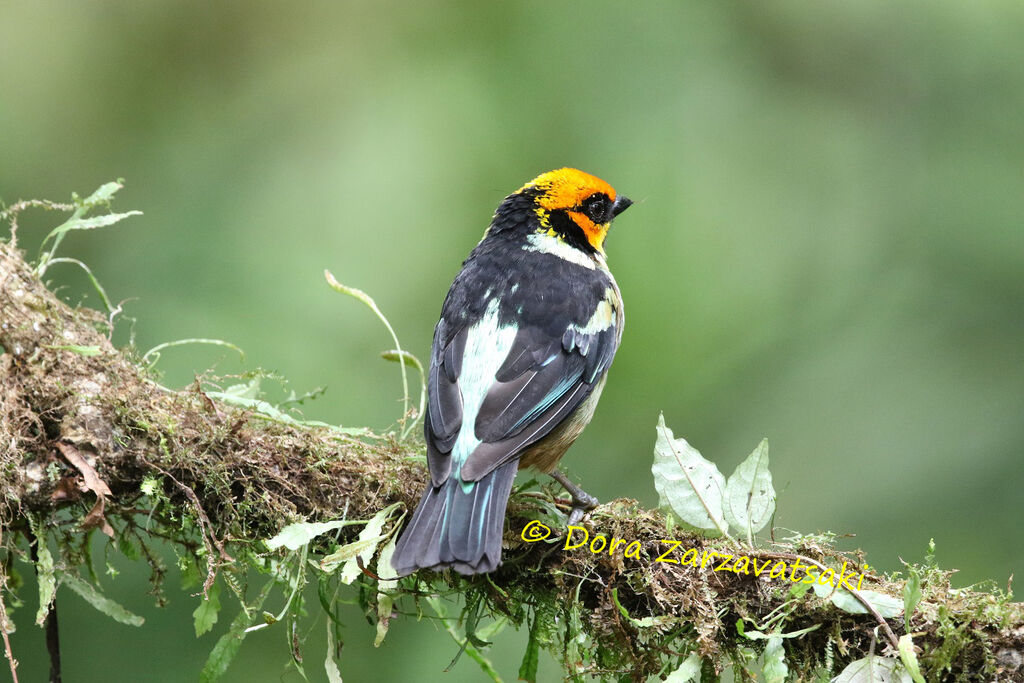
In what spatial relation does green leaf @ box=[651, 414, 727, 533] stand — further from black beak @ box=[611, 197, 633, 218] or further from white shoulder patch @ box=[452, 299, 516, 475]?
black beak @ box=[611, 197, 633, 218]

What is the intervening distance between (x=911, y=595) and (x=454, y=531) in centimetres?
122

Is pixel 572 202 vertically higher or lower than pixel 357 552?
higher

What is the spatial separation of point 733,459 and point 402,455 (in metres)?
3.46

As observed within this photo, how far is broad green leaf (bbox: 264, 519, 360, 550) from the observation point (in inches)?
118

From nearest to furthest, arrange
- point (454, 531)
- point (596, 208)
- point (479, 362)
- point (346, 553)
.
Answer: point (454, 531)
point (346, 553)
point (479, 362)
point (596, 208)

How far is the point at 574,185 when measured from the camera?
4.80m

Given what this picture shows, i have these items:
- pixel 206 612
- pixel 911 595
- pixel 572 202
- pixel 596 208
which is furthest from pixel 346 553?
pixel 596 208

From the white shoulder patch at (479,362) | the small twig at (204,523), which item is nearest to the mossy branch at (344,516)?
the small twig at (204,523)

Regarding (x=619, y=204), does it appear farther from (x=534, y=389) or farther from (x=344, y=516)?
(x=344, y=516)

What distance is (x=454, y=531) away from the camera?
2906mm

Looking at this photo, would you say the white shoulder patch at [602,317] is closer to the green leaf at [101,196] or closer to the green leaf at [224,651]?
the green leaf at [224,651]

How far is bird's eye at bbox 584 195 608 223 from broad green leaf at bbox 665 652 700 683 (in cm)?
253

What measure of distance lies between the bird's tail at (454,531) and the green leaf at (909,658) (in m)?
1.09

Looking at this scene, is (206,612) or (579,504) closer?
(579,504)
